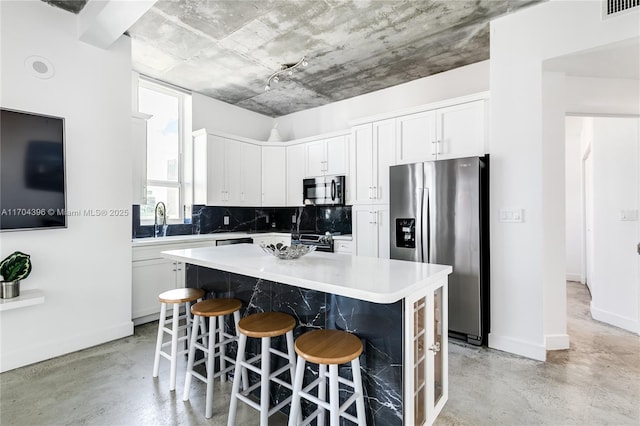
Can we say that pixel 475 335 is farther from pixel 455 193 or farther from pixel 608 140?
pixel 608 140

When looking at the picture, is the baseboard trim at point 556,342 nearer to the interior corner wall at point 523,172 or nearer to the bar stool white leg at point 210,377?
the interior corner wall at point 523,172

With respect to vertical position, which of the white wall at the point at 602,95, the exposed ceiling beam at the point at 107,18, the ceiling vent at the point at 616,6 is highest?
the exposed ceiling beam at the point at 107,18

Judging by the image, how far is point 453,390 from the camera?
213 cm

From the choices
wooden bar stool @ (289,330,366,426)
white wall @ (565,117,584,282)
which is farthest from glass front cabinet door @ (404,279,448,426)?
white wall @ (565,117,584,282)

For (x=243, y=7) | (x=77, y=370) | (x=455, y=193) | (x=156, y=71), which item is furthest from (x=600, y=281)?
(x=156, y=71)

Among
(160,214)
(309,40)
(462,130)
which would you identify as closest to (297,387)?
(462,130)

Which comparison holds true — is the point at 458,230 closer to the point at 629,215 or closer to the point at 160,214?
the point at 629,215

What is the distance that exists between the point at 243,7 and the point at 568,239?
6738 millimetres

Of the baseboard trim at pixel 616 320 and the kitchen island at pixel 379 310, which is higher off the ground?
the kitchen island at pixel 379 310

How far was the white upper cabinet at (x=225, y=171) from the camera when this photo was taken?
14.2 ft

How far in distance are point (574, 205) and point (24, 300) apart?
7.89 meters

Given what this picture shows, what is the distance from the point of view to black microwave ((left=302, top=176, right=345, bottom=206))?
4.43 m

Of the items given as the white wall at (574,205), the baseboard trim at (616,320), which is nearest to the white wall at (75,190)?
the baseboard trim at (616,320)

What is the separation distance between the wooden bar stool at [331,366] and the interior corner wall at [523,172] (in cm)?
198
